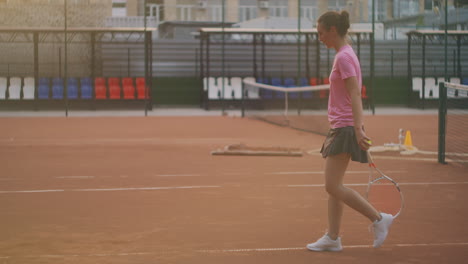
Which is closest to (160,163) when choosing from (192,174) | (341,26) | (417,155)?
(192,174)

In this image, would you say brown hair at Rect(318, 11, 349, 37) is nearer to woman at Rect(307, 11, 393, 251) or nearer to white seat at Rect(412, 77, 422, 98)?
woman at Rect(307, 11, 393, 251)

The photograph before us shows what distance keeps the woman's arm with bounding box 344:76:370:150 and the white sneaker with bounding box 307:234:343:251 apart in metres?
0.80

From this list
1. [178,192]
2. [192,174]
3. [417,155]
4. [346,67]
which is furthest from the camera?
[417,155]

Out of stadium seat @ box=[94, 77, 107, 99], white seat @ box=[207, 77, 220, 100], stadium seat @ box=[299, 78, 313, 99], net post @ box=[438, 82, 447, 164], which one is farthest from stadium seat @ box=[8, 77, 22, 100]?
net post @ box=[438, 82, 447, 164]

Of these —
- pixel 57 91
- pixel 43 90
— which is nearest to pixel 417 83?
pixel 57 91

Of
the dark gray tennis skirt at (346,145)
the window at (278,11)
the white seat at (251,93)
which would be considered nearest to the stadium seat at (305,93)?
the white seat at (251,93)

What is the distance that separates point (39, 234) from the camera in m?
6.50

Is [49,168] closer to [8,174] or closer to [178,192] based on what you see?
[8,174]

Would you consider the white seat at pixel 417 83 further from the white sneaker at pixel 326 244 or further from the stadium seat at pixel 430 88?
the white sneaker at pixel 326 244

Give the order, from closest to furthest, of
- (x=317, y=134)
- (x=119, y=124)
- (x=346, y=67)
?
(x=346, y=67) < (x=317, y=134) < (x=119, y=124)

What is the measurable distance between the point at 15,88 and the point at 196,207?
2235cm

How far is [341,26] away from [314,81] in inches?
989

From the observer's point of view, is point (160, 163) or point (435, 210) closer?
point (435, 210)

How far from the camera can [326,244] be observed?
573 centimetres
